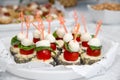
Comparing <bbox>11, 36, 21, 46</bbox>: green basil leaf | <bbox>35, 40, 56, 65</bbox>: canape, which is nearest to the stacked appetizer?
<bbox>11, 36, 21, 46</bbox>: green basil leaf

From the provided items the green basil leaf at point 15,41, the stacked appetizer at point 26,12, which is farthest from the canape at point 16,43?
the stacked appetizer at point 26,12

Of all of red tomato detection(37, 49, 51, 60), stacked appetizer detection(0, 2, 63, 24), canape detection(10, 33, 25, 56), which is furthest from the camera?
stacked appetizer detection(0, 2, 63, 24)

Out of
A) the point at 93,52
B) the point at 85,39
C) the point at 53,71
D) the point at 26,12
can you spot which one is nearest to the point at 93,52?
the point at 93,52

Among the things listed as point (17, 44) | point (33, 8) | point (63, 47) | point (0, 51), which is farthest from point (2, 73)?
point (33, 8)

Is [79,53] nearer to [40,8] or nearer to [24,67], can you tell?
[24,67]

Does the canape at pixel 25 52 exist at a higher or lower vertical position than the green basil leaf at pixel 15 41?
lower

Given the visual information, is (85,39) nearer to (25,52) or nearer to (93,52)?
(93,52)

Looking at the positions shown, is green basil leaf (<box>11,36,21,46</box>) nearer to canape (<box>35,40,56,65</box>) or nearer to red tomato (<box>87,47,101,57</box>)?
canape (<box>35,40,56,65</box>)

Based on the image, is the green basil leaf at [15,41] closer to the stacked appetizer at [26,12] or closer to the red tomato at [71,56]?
the red tomato at [71,56]

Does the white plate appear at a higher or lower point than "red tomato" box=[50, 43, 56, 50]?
lower
